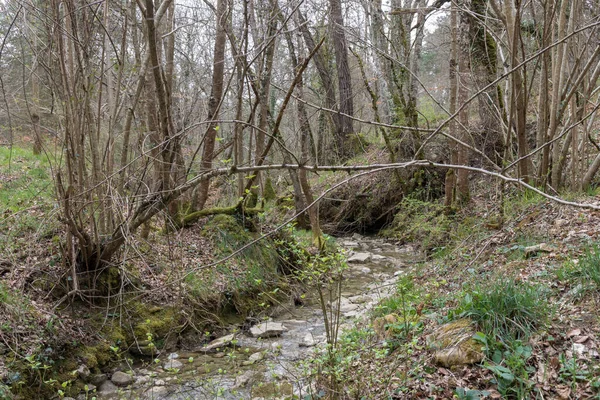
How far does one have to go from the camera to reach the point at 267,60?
6.50m

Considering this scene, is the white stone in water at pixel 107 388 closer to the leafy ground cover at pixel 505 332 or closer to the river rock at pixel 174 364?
the river rock at pixel 174 364

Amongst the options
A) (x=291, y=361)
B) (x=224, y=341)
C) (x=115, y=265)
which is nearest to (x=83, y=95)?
(x=115, y=265)

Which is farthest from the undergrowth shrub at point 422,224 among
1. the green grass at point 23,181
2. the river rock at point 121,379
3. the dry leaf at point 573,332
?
the green grass at point 23,181

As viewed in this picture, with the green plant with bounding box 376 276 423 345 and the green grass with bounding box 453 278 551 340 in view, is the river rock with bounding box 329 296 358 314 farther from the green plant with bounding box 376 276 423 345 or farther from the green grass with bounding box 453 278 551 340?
the green grass with bounding box 453 278 551 340

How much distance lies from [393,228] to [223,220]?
4185 mm

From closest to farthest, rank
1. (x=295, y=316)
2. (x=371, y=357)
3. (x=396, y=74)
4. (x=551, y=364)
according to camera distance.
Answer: (x=551, y=364) → (x=371, y=357) → (x=295, y=316) → (x=396, y=74)

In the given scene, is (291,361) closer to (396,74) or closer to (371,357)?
(371,357)

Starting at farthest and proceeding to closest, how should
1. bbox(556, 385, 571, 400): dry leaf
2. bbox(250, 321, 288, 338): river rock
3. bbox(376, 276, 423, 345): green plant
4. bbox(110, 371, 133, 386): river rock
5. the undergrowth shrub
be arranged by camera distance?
1. the undergrowth shrub
2. bbox(250, 321, 288, 338): river rock
3. bbox(110, 371, 133, 386): river rock
4. bbox(376, 276, 423, 345): green plant
5. bbox(556, 385, 571, 400): dry leaf

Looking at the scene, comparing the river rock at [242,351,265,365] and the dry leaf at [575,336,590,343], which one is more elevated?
the dry leaf at [575,336,590,343]

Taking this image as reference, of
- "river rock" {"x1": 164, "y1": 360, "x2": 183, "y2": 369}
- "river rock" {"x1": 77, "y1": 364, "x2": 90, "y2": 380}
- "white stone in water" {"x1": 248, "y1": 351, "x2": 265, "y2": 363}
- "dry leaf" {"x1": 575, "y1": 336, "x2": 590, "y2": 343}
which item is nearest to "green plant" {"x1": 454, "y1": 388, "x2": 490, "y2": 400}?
"dry leaf" {"x1": 575, "y1": 336, "x2": 590, "y2": 343}

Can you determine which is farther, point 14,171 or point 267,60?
point 14,171

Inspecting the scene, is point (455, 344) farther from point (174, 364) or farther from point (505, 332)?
point (174, 364)

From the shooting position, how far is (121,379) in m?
3.84

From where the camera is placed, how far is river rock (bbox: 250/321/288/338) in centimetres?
483
